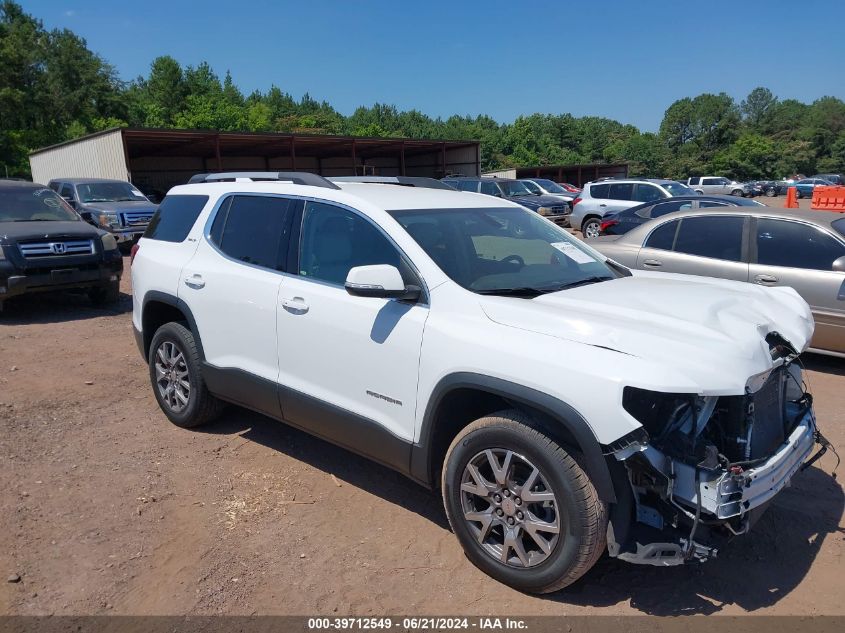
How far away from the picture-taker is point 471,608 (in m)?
2.91

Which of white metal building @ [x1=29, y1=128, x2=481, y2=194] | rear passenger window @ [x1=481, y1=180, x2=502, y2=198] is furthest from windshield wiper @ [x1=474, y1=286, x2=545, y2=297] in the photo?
white metal building @ [x1=29, y1=128, x2=481, y2=194]

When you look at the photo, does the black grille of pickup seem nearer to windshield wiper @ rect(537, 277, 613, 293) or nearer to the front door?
the front door

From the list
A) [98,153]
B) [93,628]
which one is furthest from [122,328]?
[98,153]

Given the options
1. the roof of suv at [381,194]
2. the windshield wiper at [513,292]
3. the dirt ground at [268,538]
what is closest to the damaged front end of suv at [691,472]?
the dirt ground at [268,538]

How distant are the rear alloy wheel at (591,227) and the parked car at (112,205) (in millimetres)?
→ 11379

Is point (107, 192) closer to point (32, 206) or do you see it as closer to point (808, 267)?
point (32, 206)

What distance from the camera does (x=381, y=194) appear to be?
397 cm

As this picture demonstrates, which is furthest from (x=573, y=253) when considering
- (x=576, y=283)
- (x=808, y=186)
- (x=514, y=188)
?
(x=808, y=186)

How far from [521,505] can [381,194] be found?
2053 mm

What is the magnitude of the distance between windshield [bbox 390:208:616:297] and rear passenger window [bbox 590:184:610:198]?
1464 cm

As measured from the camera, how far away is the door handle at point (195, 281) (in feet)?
14.8

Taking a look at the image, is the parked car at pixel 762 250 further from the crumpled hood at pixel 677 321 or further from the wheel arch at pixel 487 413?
the wheel arch at pixel 487 413

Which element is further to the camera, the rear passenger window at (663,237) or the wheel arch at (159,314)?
the rear passenger window at (663,237)

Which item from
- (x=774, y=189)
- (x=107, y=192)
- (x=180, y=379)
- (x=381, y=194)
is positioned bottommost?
(x=774, y=189)
